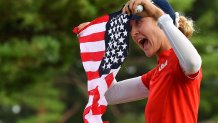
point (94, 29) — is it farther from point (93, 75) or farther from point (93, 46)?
point (93, 75)

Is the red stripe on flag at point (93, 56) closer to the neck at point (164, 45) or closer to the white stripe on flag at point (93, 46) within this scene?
the white stripe on flag at point (93, 46)

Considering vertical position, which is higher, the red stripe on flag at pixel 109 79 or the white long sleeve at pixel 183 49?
the white long sleeve at pixel 183 49

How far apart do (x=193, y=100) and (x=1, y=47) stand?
6.79 metres

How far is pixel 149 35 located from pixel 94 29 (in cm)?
47

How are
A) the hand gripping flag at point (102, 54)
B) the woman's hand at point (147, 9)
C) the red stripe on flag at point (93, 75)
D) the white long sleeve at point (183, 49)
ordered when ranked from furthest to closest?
the red stripe on flag at point (93, 75), the hand gripping flag at point (102, 54), the woman's hand at point (147, 9), the white long sleeve at point (183, 49)

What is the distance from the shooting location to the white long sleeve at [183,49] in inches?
115

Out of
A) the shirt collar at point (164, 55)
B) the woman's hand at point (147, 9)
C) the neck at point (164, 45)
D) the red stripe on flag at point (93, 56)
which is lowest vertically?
the red stripe on flag at point (93, 56)

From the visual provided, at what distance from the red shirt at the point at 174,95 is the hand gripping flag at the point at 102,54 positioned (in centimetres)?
26

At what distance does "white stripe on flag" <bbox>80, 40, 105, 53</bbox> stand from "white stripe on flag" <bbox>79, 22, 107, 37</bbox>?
0.06m

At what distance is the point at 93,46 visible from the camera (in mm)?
3510

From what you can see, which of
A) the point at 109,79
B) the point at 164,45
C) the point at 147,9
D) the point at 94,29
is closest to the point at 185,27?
the point at 164,45

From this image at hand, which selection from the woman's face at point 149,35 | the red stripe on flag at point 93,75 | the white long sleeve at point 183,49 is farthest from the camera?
the red stripe on flag at point 93,75

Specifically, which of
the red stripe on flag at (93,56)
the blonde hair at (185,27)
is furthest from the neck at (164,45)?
the red stripe on flag at (93,56)

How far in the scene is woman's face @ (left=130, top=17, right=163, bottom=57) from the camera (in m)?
3.16
